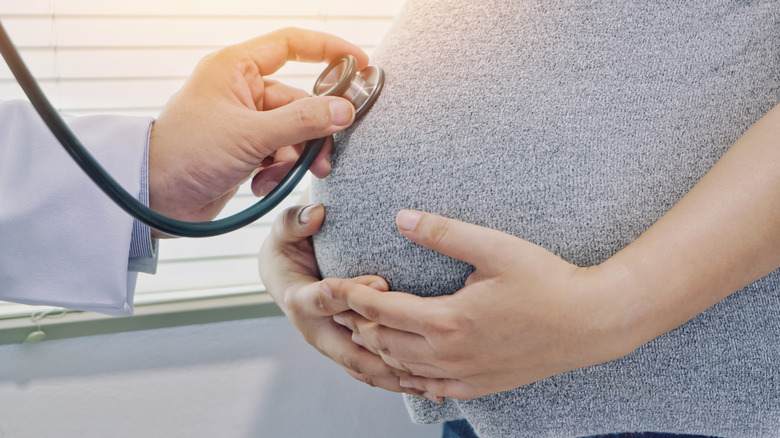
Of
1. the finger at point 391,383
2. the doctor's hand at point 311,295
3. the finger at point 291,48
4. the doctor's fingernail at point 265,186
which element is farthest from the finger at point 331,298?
the finger at point 291,48

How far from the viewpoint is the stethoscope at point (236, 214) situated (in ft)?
1.61

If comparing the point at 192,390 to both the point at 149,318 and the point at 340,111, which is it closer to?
the point at 149,318

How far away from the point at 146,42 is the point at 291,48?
14.9 inches

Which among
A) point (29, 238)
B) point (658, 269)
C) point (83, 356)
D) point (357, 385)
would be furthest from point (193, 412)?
point (658, 269)

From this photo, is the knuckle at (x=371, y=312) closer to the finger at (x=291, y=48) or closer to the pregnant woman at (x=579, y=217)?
the pregnant woman at (x=579, y=217)

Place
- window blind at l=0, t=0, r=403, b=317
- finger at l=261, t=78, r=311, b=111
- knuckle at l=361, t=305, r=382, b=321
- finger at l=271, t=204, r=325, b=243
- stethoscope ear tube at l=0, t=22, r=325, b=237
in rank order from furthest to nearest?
window blind at l=0, t=0, r=403, b=317 → finger at l=261, t=78, r=311, b=111 → finger at l=271, t=204, r=325, b=243 → knuckle at l=361, t=305, r=382, b=321 → stethoscope ear tube at l=0, t=22, r=325, b=237

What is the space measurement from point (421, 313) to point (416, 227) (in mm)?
86

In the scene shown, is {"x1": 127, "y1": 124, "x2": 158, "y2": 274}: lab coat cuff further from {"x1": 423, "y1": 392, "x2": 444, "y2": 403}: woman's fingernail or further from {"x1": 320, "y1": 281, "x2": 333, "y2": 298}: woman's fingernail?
{"x1": 423, "y1": 392, "x2": 444, "y2": 403}: woman's fingernail

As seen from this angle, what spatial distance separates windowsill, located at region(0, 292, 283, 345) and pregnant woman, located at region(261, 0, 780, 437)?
61cm

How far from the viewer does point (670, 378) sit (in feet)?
1.98

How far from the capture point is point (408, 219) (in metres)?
0.58

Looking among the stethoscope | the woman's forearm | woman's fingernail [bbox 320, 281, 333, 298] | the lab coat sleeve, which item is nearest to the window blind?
the lab coat sleeve

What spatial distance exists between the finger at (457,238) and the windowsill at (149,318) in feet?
2.43

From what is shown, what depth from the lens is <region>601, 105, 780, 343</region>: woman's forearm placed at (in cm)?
50
